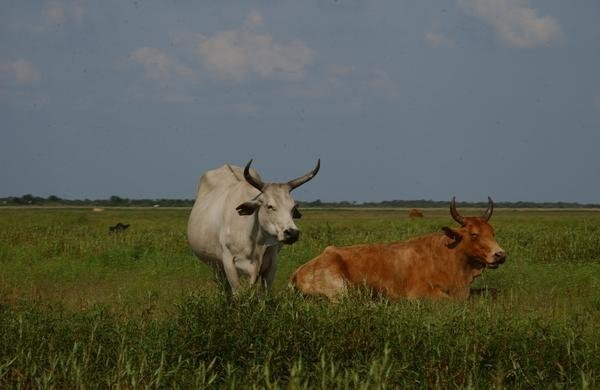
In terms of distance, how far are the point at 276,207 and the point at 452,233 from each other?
272 centimetres

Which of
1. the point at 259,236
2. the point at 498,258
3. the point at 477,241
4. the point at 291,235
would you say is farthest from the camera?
the point at 477,241

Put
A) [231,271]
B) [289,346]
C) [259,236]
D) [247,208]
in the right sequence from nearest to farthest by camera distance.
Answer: [289,346] < [247,208] < [259,236] < [231,271]

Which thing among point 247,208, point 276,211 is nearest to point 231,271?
point 247,208

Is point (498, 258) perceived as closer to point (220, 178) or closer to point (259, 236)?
point (259, 236)

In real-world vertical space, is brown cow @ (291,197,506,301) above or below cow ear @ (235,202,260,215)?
below

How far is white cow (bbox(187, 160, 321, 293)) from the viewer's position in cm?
953

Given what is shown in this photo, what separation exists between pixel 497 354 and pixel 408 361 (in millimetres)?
844

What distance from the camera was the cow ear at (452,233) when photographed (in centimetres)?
1070

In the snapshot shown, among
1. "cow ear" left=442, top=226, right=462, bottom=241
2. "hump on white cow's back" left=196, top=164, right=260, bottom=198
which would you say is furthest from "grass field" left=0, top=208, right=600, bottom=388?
"hump on white cow's back" left=196, top=164, right=260, bottom=198

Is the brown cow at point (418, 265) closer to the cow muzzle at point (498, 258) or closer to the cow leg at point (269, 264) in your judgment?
the cow muzzle at point (498, 258)

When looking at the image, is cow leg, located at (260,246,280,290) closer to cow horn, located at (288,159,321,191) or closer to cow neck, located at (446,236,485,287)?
cow horn, located at (288,159,321,191)

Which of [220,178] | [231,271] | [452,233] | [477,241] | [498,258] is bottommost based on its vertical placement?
[231,271]

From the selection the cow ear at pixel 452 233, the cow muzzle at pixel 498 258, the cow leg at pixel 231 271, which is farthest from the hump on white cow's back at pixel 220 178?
the cow muzzle at pixel 498 258

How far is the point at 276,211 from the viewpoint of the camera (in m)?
9.52
